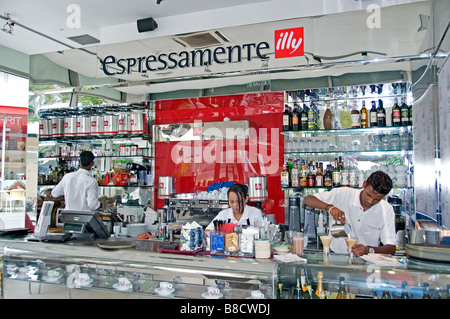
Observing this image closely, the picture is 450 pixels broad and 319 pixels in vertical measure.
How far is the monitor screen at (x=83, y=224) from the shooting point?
3057mm

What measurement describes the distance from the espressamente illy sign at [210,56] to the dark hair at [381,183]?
6.73 feet

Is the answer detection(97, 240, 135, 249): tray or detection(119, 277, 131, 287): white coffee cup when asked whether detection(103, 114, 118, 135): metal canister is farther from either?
detection(119, 277, 131, 287): white coffee cup

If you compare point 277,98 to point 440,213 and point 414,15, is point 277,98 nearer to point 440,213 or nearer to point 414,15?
point 414,15

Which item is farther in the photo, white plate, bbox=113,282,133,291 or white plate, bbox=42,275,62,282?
white plate, bbox=42,275,62,282

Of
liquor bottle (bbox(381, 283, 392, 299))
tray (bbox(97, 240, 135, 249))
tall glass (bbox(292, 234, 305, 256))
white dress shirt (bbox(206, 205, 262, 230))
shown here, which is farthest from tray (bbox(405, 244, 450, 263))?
tray (bbox(97, 240, 135, 249))

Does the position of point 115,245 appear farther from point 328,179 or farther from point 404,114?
point 404,114

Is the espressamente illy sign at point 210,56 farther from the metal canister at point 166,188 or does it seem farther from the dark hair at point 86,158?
the metal canister at point 166,188

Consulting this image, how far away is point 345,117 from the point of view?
4.80m

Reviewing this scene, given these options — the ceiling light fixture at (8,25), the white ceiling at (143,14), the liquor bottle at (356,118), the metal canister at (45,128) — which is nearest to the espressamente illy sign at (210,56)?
the white ceiling at (143,14)

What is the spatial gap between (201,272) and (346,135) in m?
3.39

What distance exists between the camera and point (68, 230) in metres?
3.06

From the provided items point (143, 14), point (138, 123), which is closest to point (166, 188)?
point (138, 123)

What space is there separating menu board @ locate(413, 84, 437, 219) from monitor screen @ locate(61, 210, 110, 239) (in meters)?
3.13

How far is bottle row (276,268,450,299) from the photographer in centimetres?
183
